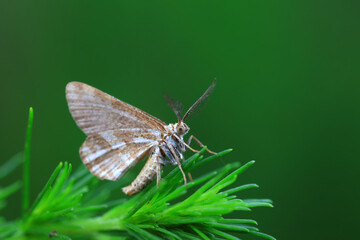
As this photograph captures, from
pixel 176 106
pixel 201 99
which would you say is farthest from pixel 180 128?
pixel 201 99

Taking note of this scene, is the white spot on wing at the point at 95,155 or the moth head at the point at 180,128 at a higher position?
the white spot on wing at the point at 95,155

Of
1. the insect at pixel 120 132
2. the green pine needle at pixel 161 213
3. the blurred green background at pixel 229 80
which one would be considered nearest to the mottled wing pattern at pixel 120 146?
the insect at pixel 120 132

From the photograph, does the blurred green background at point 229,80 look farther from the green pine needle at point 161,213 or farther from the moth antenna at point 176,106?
the green pine needle at point 161,213

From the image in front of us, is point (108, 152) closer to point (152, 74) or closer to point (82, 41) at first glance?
point (152, 74)

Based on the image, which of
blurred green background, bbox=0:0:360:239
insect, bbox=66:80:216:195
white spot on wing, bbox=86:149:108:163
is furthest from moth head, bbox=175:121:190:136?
blurred green background, bbox=0:0:360:239

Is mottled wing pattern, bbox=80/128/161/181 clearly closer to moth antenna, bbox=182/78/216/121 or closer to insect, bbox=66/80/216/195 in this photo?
insect, bbox=66/80/216/195

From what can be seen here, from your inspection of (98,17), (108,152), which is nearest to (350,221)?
(108,152)

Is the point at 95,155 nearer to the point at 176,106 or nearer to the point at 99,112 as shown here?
the point at 99,112
